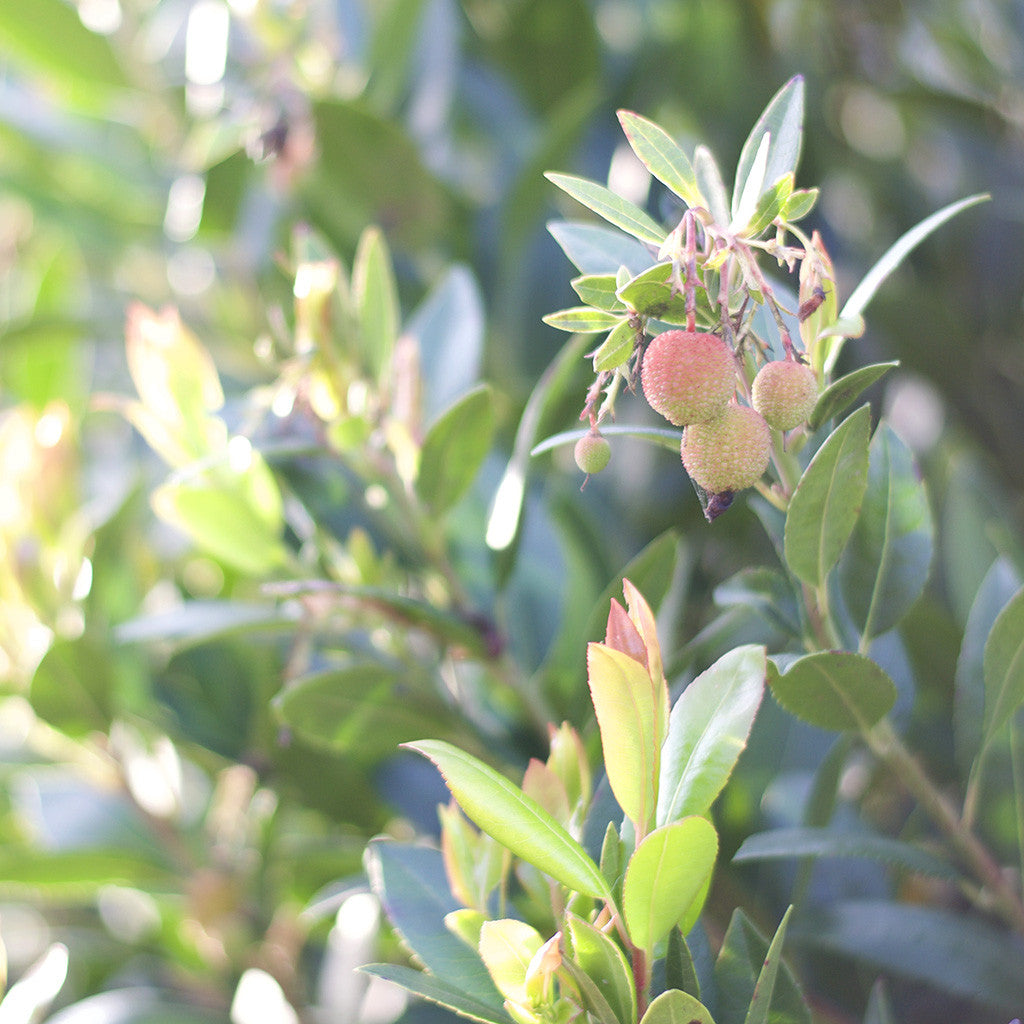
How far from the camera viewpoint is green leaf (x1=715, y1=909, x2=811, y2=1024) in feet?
1.32

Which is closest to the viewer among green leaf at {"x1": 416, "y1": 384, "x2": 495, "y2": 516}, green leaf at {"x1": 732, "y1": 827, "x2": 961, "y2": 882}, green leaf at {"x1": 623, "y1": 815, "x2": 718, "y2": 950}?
green leaf at {"x1": 623, "y1": 815, "x2": 718, "y2": 950}

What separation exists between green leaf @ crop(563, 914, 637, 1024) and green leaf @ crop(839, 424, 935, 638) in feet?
0.67

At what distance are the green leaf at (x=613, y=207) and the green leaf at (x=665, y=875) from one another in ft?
0.70

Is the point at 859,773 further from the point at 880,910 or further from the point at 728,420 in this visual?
the point at 728,420

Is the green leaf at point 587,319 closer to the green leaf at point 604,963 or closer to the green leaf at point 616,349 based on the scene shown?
the green leaf at point 616,349

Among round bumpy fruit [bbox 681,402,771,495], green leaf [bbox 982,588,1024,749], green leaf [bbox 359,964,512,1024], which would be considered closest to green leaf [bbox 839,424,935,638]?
green leaf [bbox 982,588,1024,749]

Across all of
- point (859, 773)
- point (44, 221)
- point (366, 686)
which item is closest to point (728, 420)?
point (366, 686)

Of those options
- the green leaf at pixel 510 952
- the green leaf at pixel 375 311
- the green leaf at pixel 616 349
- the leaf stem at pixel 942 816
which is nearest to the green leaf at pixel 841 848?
the leaf stem at pixel 942 816

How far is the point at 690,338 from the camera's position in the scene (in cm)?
35

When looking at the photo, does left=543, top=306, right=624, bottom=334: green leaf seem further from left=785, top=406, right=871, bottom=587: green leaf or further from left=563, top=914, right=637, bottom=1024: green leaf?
left=563, top=914, right=637, bottom=1024: green leaf

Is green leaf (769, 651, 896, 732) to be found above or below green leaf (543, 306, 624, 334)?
below

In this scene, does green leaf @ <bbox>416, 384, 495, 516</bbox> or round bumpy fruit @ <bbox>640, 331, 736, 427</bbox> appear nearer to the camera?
round bumpy fruit @ <bbox>640, 331, 736, 427</bbox>

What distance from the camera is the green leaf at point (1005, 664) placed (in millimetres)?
436

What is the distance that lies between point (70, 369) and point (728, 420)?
44.7 inches
